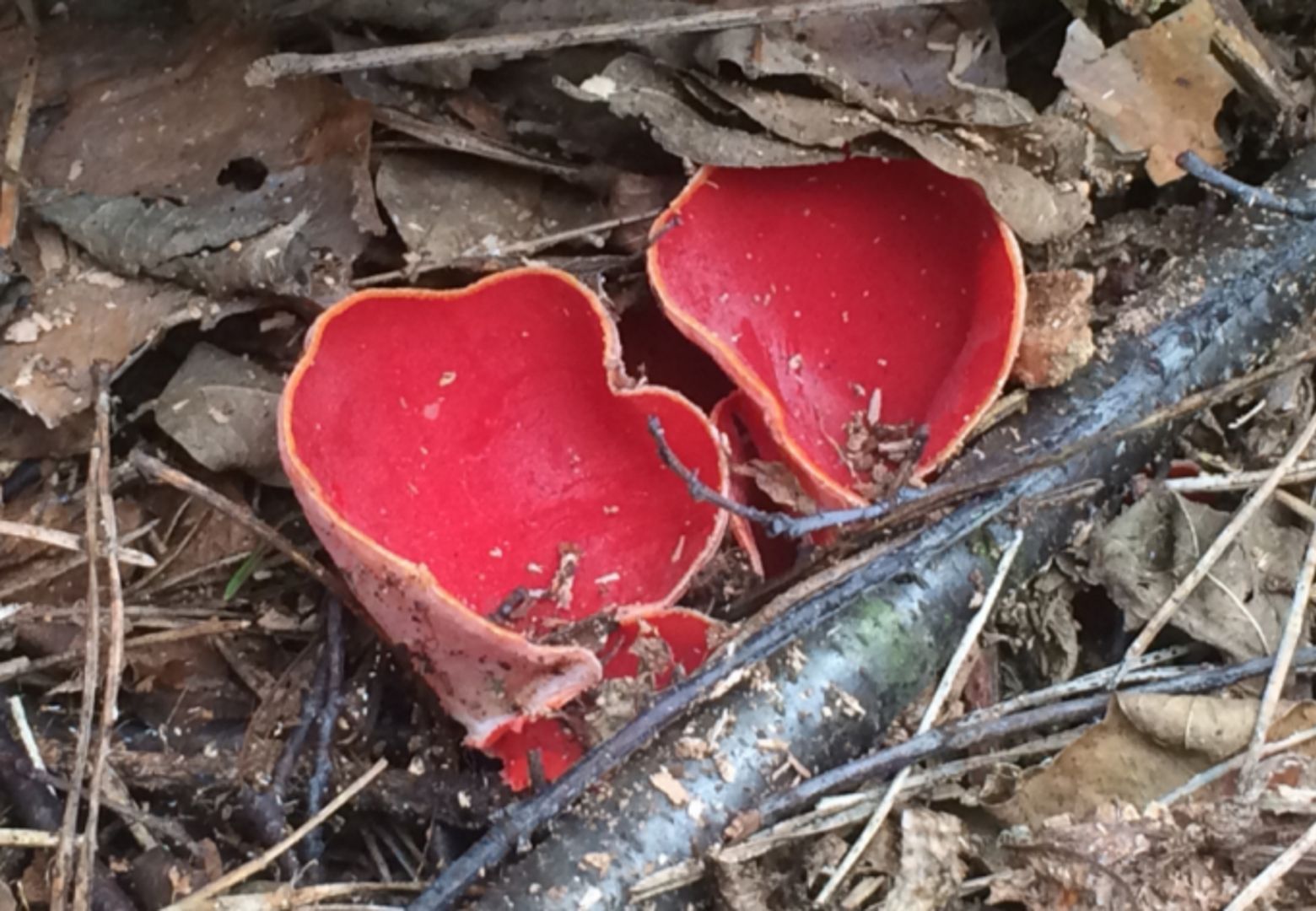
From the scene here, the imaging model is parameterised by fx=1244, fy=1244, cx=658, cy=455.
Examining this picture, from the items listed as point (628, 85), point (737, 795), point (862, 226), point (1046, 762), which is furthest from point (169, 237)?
point (1046, 762)

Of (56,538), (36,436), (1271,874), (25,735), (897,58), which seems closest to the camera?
(1271,874)

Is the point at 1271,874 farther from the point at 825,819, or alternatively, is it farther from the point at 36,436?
the point at 36,436

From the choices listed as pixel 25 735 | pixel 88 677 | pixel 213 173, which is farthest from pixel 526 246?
pixel 25 735

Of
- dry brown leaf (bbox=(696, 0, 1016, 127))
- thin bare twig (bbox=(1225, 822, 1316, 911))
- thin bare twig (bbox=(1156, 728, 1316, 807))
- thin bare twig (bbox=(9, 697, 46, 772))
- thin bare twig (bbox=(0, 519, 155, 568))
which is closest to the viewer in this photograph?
thin bare twig (bbox=(1225, 822, 1316, 911))

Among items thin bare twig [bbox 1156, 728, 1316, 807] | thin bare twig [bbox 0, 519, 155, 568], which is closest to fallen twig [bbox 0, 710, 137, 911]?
thin bare twig [bbox 0, 519, 155, 568]

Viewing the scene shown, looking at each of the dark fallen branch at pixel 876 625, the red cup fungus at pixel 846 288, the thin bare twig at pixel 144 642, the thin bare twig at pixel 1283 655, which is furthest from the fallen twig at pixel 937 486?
the thin bare twig at pixel 144 642

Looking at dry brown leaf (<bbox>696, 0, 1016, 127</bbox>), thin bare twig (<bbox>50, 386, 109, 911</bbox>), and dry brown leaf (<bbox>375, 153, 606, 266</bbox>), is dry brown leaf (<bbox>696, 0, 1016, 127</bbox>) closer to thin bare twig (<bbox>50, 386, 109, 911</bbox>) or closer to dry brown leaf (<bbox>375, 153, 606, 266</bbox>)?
dry brown leaf (<bbox>375, 153, 606, 266</bbox>)

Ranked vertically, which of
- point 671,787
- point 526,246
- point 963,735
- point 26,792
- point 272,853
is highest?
point 526,246

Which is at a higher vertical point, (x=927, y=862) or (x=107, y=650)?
(x=927, y=862)

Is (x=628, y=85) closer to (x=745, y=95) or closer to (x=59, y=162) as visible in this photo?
(x=745, y=95)
